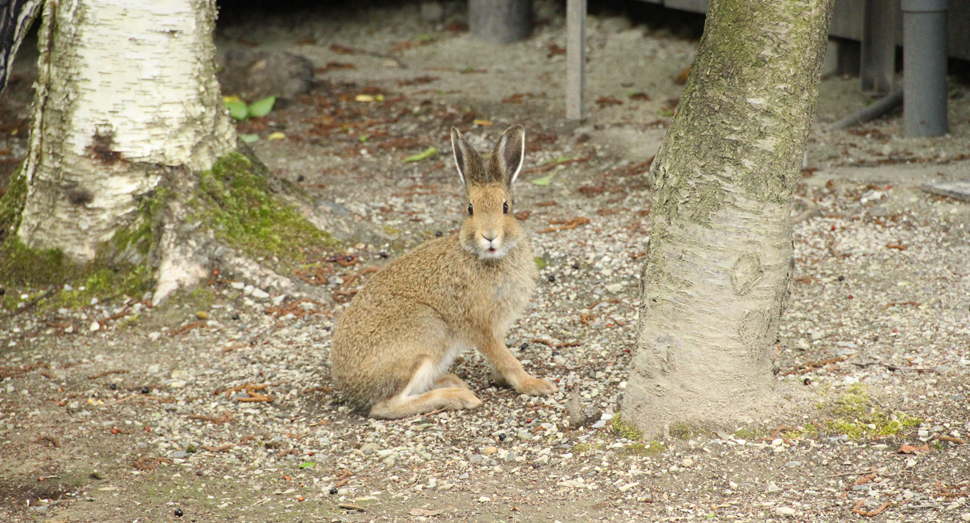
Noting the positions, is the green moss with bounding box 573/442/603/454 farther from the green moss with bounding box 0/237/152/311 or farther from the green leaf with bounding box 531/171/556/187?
the green leaf with bounding box 531/171/556/187

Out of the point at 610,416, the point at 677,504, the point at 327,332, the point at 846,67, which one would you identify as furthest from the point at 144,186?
the point at 846,67

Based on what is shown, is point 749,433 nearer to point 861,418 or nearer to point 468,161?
point 861,418

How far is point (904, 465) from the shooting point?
375 cm

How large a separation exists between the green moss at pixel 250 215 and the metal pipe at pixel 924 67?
4986mm

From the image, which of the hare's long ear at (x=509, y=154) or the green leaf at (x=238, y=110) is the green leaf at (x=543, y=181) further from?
the green leaf at (x=238, y=110)

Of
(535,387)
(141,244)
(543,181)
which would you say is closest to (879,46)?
(543,181)

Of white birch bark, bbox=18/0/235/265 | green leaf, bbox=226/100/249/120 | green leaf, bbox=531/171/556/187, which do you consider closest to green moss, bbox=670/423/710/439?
white birch bark, bbox=18/0/235/265

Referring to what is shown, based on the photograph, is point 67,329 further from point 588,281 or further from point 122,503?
point 588,281

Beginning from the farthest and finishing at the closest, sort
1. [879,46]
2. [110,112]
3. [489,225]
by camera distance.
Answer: [879,46]
[110,112]
[489,225]

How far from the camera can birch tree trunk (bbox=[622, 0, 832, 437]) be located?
3711 mm

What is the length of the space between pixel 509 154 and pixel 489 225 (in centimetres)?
44

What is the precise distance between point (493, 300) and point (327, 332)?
131 centimetres

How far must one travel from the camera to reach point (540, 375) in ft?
16.3

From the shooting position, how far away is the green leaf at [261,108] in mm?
10328
